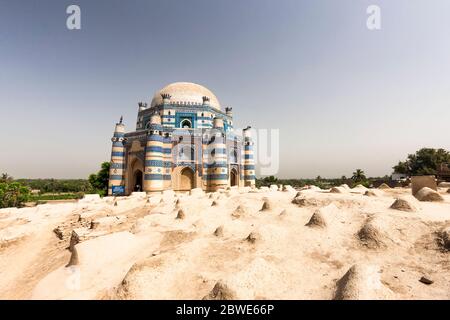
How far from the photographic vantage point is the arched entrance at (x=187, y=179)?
2262cm

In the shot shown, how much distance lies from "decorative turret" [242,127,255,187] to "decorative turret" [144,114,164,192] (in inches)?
396

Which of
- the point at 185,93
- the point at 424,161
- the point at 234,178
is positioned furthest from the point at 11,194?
the point at 424,161

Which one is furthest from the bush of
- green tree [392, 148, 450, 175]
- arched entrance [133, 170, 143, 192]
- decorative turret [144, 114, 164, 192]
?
green tree [392, 148, 450, 175]

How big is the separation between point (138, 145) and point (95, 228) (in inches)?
600

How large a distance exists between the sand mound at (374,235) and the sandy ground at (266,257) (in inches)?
0.7

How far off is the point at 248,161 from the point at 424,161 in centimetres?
2834

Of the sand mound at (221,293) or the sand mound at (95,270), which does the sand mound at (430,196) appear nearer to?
the sand mound at (221,293)

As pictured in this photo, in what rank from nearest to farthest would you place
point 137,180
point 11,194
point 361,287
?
point 361,287, point 137,180, point 11,194

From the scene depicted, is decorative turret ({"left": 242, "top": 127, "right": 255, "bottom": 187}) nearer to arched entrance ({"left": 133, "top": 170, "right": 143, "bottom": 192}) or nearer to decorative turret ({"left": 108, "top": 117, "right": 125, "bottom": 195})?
arched entrance ({"left": 133, "top": 170, "right": 143, "bottom": 192})

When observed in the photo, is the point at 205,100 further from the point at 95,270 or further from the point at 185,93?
the point at 95,270

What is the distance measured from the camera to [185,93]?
26.9m

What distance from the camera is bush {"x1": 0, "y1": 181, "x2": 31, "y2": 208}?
25.2 metres

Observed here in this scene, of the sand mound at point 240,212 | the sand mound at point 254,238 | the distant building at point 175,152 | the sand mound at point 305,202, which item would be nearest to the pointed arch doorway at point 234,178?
the distant building at point 175,152

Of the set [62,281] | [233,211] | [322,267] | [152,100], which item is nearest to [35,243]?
[62,281]
